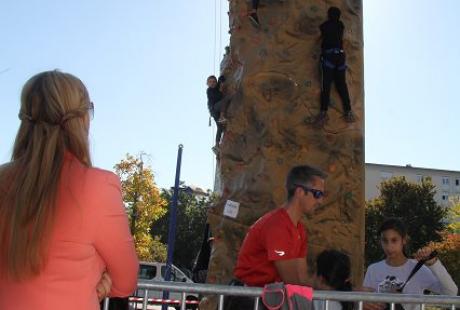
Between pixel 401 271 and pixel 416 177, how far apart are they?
76.7 m

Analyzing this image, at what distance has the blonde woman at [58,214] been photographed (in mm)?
2207

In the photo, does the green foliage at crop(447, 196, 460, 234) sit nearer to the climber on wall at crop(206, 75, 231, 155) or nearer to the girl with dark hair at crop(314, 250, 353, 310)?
the climber on wall at crop(206, 75, 231, 155)

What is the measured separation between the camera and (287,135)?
8250mm

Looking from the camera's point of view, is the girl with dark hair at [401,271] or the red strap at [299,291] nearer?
the red strap at [299,291]

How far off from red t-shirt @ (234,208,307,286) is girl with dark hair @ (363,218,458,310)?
146 cm

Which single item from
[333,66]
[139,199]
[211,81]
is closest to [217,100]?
[211,81]

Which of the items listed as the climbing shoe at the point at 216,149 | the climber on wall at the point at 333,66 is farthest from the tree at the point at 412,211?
the climber on wall at the point at 333,66

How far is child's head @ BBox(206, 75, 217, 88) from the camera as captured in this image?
9656mm

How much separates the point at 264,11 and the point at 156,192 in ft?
67.5

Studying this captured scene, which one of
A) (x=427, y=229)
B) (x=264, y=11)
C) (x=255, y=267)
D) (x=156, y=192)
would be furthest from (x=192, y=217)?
(x=255, y=267)

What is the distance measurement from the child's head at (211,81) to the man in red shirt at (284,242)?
546cm

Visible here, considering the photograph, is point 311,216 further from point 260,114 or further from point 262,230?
point 262,230

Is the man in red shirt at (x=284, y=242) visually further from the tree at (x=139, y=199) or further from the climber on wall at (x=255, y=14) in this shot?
the tree at (x=139, y=199)

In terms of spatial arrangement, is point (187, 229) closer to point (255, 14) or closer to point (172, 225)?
point (172, 225)
